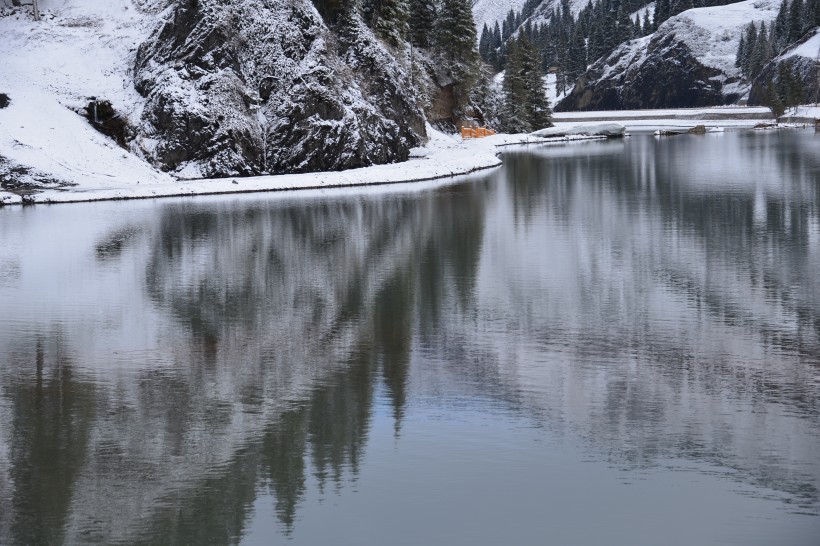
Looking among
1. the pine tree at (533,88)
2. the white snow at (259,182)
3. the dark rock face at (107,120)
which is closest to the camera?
the white snow at (259,182)

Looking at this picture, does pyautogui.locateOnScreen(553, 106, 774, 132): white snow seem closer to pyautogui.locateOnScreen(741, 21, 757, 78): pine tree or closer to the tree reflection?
pyautogui.locateOnScreen(741, 21, 757, 78): pine tree

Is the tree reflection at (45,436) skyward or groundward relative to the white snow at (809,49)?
groundward

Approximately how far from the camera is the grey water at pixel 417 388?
9180 millimetres

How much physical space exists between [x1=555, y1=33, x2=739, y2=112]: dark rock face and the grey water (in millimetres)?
146774

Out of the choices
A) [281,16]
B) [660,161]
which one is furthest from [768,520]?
[660,161]

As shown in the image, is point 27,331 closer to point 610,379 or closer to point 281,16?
point 610,379

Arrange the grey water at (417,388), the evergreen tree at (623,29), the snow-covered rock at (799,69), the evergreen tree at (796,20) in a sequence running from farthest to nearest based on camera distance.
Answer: the evergreen tree at (623,29)
the evergreen tree at (796,20)
the snow-covered rock at (799,69)
the grey water at (417,388)

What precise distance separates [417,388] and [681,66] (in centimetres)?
16524

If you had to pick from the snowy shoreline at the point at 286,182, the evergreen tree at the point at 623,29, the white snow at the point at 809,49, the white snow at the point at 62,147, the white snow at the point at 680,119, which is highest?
the evergreen tree at the point at 623,29

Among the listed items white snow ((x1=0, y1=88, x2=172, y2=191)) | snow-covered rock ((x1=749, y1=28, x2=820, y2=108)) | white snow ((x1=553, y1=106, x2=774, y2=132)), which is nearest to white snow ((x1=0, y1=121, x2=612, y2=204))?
white snow ((x1=0, y1=88, x2=172, y2=191))

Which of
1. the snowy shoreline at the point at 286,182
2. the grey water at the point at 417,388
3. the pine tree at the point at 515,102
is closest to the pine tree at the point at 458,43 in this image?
the pine tree at the point at 515,102

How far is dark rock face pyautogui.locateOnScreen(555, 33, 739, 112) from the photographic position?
543ft

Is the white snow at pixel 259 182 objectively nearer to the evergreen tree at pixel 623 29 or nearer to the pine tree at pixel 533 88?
the pine tree at pixel 533 88

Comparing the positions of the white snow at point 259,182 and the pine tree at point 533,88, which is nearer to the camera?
the white snow at point 259,182
